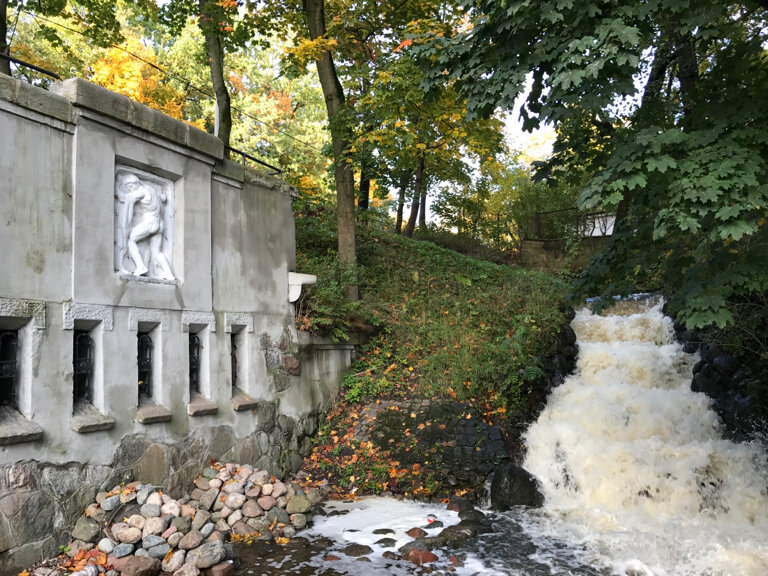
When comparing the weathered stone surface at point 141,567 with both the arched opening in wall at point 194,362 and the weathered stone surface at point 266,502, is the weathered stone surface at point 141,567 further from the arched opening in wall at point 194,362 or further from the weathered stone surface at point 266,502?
the arched opening in wall at point 194,362

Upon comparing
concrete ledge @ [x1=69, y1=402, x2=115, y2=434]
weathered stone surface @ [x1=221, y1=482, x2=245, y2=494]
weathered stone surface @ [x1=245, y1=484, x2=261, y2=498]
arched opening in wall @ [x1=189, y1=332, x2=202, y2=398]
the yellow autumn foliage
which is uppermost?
the yellow autumn foliage

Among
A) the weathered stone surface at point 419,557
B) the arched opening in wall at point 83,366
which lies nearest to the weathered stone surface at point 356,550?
the weathered stone surface at point 419,557

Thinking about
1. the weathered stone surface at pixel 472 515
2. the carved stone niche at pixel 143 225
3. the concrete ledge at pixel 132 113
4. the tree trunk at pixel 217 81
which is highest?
the tree trunk at pixel 217 81

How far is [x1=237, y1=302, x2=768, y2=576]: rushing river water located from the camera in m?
5.43

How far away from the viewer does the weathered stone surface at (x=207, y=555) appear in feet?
17.0

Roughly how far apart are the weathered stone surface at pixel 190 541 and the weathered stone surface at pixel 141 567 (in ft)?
1.03

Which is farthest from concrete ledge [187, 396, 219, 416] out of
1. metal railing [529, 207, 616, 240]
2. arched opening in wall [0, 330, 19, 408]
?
metal railing [529, 207, 616, 240]

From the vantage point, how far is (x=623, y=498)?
23.0 feet

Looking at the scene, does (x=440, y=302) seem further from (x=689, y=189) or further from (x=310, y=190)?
(x=689, y=189)

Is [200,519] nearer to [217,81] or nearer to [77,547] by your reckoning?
[77,547]

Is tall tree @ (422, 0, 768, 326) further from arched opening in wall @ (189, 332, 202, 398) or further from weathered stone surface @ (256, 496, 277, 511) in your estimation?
weathered stone surface @ (256, 496, 277, 511)

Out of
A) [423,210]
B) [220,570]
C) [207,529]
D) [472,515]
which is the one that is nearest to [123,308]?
[207,529]

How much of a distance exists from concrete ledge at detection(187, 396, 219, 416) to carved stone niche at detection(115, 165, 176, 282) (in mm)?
1539

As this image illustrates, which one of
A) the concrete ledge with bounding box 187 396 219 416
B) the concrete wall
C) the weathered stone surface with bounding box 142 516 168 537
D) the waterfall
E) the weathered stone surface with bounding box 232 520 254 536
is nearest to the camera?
the concrete wall
